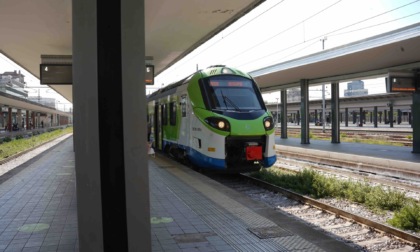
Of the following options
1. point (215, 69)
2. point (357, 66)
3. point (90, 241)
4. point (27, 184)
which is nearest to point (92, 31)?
point (90, 241)

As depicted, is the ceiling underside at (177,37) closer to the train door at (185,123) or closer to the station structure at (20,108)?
the train door at (185,123)

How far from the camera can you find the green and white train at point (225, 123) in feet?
35.9

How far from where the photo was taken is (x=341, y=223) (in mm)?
7207

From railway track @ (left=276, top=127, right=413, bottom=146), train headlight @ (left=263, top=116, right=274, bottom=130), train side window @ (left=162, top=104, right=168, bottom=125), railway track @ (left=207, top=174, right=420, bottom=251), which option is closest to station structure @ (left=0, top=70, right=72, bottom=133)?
train side window @ (left=162, top=104, right=168, bottom=125)

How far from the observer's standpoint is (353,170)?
1505 centimetres

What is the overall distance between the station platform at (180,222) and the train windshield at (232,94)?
8.48 ft

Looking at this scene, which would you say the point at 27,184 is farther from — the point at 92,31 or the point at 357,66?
the point at 357,66

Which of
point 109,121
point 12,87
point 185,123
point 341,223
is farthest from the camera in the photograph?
point 12,87

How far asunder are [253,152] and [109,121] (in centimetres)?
815

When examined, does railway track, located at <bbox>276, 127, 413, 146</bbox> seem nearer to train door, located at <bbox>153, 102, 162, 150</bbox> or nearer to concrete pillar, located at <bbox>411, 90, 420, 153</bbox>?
concrete pillar, located at <bbox>411, 90, 420, 153</bbox>

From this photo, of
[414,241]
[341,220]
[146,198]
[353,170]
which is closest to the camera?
[146,198]

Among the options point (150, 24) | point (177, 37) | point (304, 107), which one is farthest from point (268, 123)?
point (304, 107)

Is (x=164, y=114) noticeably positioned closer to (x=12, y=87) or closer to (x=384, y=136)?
(x=384, y=136)

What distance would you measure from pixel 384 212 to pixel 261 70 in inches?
607
